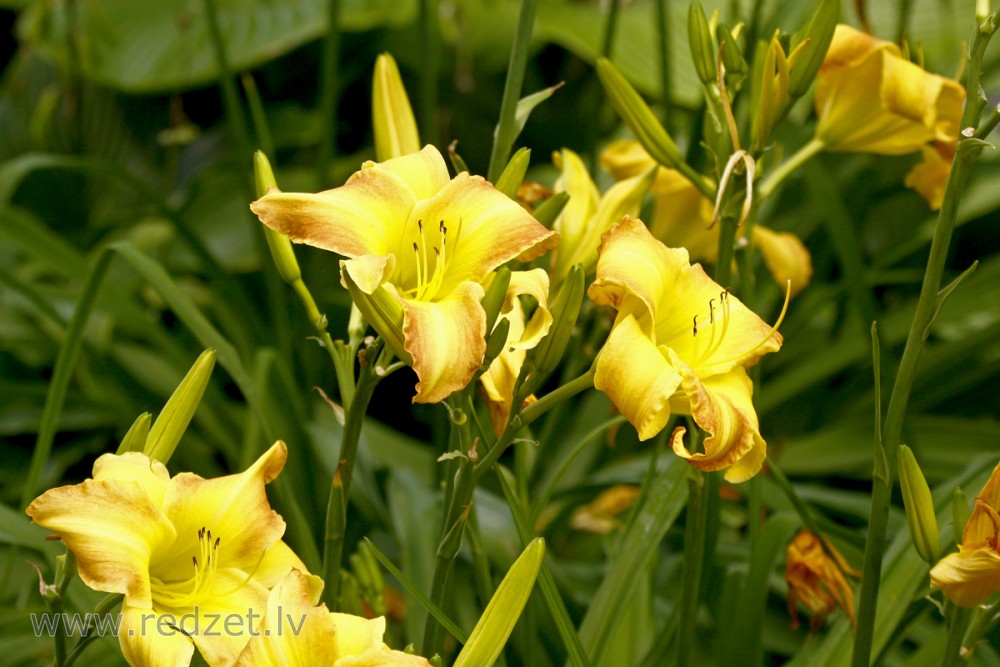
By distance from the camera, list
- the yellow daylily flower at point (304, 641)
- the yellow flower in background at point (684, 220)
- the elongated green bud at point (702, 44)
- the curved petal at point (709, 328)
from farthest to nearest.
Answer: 1. the yellow flower in background at point (684, 220)
2. the elongated green bud at point (702, 44)
3. the curved petal at point (709, 328)
4. the yellow daylily flower at point (304, 641)

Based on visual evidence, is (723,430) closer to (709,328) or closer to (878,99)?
(709,328)

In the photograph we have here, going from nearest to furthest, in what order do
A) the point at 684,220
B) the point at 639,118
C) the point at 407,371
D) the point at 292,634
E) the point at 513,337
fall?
the point at 292,634, the point at 513,337, the point at 639,118, the point at 684,220, the point at 407,371

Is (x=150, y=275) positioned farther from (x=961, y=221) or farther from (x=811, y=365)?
(x=961, y=221)

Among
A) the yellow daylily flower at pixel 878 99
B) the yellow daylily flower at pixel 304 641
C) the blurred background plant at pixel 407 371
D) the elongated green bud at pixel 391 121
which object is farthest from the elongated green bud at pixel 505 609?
the yellow daylily flower at pixel 878 99

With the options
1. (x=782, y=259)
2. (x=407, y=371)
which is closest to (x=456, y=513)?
(x=782, y=259)

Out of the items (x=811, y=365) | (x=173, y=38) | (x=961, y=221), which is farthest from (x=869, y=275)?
(x=173, y=38)

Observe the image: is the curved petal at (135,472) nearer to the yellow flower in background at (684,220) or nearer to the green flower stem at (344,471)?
the green flower stem at (344,471)

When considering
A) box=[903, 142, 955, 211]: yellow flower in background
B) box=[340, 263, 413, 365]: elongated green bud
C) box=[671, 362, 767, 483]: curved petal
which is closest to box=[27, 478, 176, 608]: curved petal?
box=[340, 263, 413, 365]: elongated green bud
